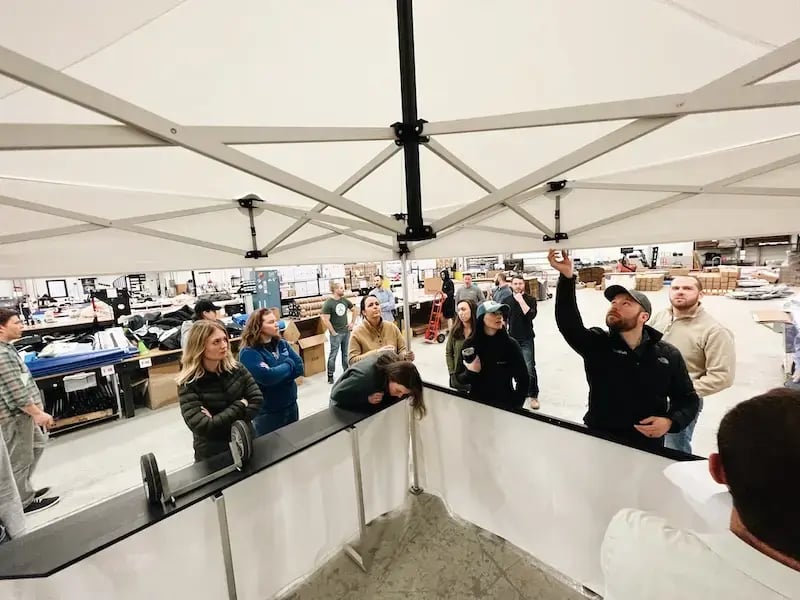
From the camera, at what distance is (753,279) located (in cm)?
1038

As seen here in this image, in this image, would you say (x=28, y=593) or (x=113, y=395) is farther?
(x=113, y=395)

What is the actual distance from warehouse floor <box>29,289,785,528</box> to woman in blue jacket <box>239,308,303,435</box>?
146 centimetres

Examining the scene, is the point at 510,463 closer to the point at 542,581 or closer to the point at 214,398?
the point at 542,581

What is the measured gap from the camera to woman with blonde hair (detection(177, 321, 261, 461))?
175 centimetres

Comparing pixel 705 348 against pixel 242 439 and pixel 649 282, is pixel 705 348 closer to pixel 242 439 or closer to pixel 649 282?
pixel 242 439

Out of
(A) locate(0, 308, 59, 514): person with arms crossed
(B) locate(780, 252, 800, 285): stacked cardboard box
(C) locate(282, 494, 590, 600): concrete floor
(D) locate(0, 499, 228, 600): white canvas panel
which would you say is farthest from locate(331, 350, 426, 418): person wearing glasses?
(B) locate(780, 252, 800, 285): stacked cardboard box

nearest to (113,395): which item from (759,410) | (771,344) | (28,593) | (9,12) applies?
(28,593)

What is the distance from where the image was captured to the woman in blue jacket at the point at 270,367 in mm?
2354

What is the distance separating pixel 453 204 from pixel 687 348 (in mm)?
1889

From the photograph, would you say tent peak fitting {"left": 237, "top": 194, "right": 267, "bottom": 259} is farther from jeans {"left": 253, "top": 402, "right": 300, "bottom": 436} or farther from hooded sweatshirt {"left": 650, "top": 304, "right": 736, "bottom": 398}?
hooded sweatshirt {"left": 650, "top": 304, "right": 736, "bottom": 398}

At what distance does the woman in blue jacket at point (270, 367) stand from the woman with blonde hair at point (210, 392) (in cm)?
41

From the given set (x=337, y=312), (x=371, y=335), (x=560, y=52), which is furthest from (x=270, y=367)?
(x=337, y=312)

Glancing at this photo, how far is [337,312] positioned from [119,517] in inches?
145

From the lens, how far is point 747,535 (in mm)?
623
